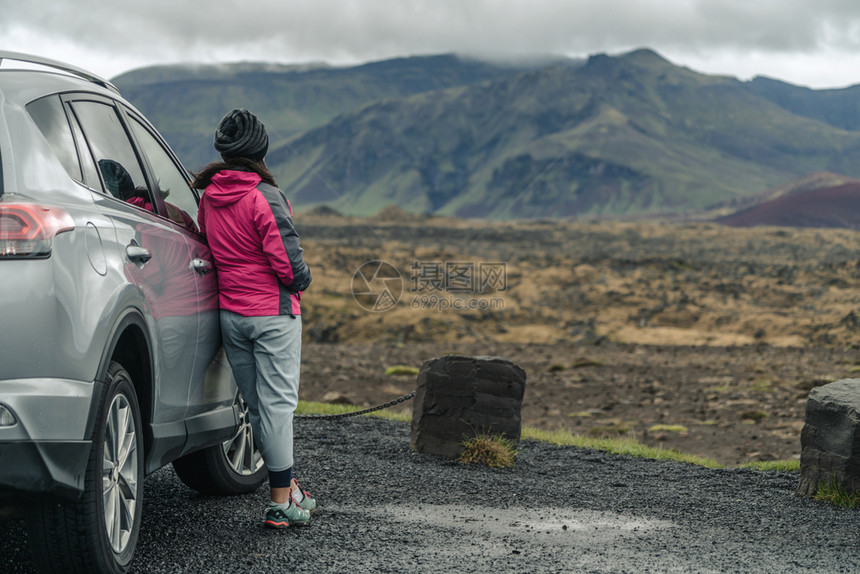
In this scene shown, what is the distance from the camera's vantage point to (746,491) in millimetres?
7090

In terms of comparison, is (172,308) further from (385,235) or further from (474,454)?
(385,235)

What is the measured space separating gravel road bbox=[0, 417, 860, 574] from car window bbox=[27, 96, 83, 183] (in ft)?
6.13

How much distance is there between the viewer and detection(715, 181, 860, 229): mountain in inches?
7047

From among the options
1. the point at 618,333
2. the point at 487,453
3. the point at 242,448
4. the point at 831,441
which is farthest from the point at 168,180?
the point at 618,333

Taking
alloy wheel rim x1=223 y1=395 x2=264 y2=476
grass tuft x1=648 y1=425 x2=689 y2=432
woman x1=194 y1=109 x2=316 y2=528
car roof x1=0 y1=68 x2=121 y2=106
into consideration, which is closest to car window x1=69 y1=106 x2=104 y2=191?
car roof x1=0 y1=68 x2=121 y2=106

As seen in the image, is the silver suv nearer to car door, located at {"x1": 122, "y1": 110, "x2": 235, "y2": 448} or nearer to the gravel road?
car door, located at {"x1": 122, "y1": 110, "x2": 235, "y2": 448}

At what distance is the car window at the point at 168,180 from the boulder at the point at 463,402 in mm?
3189

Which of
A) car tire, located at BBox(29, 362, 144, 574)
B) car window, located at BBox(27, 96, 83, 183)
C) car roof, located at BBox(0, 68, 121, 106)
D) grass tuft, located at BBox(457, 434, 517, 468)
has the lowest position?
grass tuft, located at BBox(457, 434, 517, 468)

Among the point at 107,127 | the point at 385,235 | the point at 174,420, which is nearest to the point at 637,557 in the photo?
the point at 174,420

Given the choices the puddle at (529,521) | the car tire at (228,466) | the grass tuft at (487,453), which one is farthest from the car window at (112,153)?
the grass tuft at (487,453)

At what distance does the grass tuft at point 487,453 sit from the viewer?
796 centimetres

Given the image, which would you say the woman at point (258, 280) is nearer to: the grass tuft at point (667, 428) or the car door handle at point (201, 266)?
the car door handle at point (201, 266)

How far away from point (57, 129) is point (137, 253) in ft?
2.09

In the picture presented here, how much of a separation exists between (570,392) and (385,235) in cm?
6030
